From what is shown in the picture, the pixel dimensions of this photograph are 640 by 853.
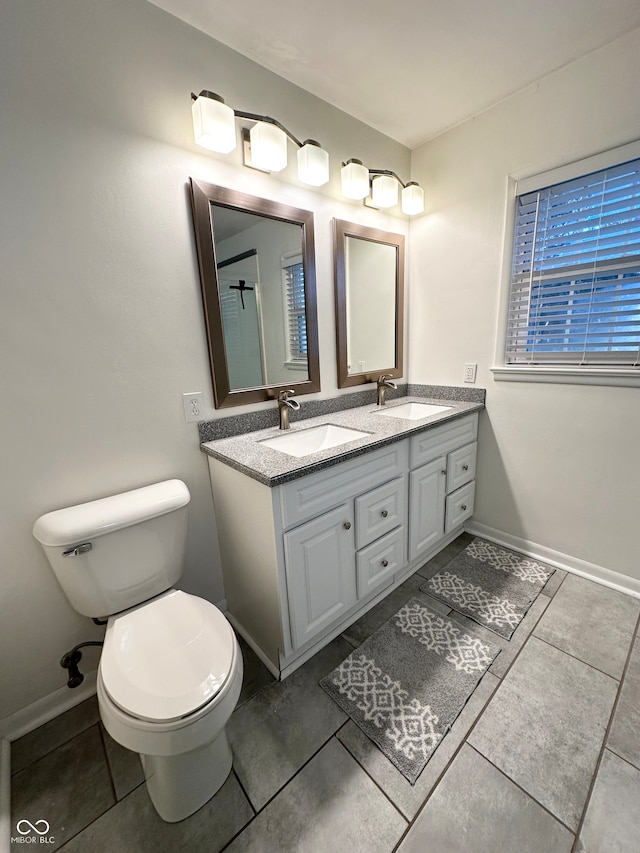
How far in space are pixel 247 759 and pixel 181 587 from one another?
0.69m

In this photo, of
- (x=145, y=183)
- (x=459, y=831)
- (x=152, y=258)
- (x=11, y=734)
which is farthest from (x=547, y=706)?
(x=145, y=183)

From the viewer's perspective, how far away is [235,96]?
4.57 feet

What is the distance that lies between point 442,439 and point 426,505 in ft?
1.16

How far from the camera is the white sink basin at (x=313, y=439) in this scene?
1.59 meters

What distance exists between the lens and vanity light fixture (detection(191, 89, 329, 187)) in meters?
1.23

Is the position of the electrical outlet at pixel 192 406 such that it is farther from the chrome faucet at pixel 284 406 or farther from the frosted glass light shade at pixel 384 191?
the frosted glass light shade at pixel 384 191

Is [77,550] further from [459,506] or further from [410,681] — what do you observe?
[459,506]

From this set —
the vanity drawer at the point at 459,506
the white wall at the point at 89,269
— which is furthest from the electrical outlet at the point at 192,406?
the vanity drawer at the point at 459,506

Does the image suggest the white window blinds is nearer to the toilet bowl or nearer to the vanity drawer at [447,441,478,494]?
the vanity drawer at [447,441,478,494]

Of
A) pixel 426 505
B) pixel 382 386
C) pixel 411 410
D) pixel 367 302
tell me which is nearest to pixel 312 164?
pixel 367 302

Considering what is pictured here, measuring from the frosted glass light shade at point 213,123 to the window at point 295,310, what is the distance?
49 centimetres

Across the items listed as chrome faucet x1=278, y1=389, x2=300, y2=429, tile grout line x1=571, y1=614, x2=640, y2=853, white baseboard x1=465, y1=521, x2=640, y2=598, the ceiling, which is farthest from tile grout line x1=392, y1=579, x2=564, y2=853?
the ceiling

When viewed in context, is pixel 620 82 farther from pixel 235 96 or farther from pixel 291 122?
pixel 235 96

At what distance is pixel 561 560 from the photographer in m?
1.94
